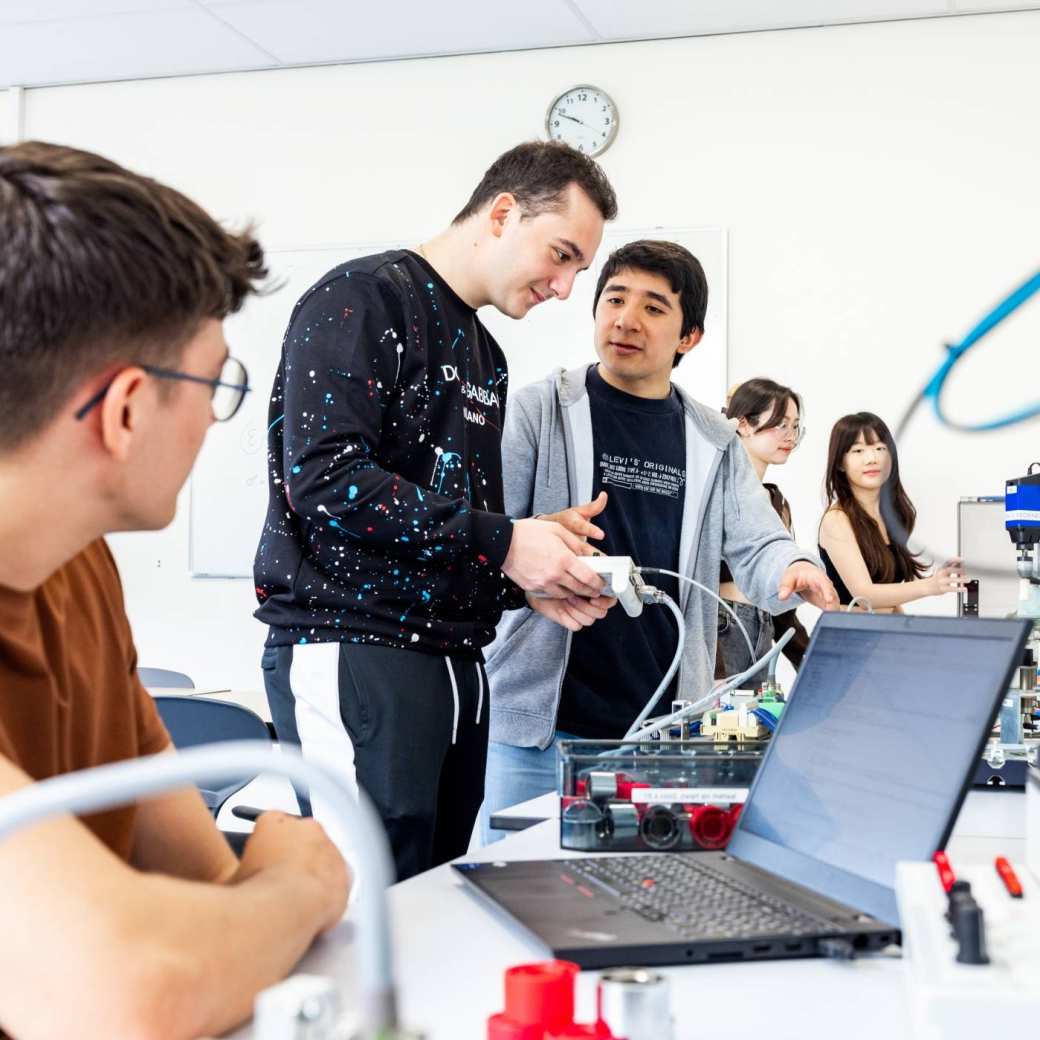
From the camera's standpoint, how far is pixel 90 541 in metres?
0.99

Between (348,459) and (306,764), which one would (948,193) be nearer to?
(348,459)

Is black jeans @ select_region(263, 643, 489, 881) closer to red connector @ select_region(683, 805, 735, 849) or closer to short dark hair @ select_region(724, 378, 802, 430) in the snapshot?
red connector @ select_region(683, 805, 735, 849)

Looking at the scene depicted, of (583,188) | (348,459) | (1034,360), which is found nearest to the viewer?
(348,459)

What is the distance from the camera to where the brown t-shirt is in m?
1.01

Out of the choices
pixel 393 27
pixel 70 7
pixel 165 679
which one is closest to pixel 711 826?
pixel 165 679

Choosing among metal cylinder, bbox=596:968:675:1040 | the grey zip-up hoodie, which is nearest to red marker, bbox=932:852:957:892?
metal cylinder, bbox=596:968:675:1040

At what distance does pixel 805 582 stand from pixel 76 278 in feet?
4.91

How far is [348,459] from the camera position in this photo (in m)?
1.73

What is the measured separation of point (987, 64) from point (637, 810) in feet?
12.4

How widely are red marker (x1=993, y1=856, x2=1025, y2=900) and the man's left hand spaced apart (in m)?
1.14

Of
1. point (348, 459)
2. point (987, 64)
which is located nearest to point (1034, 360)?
point (987, 64)

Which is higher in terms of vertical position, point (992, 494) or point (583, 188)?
point (583, 188)

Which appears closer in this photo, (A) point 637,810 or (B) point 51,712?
(B) point 51,712

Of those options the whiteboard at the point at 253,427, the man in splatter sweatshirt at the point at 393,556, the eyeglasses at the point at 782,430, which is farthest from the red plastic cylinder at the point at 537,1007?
the whiteboard at the point at 253,427
